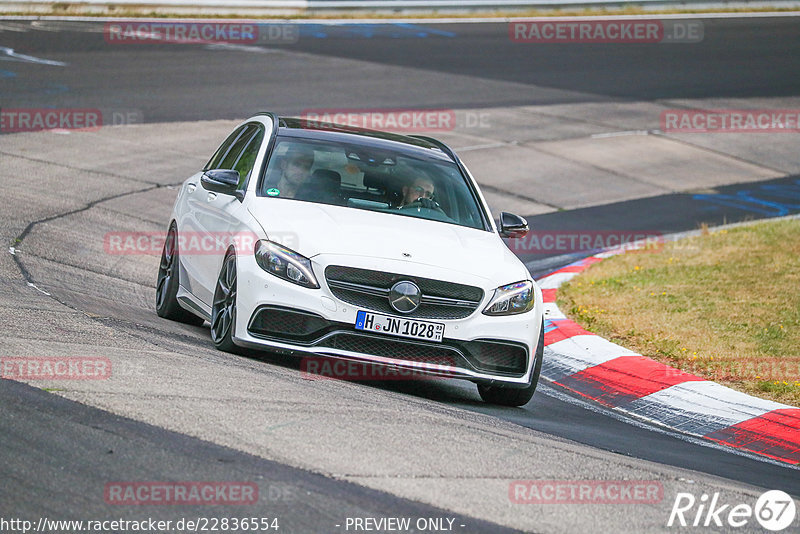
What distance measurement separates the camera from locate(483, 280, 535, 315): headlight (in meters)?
7.59

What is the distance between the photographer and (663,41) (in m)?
32.0

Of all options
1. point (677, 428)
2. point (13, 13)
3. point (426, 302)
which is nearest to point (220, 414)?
point (426, 302)

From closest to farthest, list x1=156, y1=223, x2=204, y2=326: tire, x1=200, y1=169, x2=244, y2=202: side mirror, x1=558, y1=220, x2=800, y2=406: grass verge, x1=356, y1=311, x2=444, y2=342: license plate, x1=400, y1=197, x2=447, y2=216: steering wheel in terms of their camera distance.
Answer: x1=356, y1=311, x2=444, y2=342: license plate
x1=200, y1=169, x2=244, y2=202: side mirror
x1=400, y1=197, x2=447, y2=216: steering wheel
x1=156, y1=223, x2=204, y2=326: tire
x1=558, y1=220, x2=800, y2=406: grass verge

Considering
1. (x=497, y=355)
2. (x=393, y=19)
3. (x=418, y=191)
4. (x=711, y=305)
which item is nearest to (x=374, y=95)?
(x=393, y=19)

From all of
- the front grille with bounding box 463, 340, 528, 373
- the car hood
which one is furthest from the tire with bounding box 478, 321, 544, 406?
the car hood

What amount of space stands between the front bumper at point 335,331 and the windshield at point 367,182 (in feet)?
3.33

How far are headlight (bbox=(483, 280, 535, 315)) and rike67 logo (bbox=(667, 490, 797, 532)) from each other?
2219 mm

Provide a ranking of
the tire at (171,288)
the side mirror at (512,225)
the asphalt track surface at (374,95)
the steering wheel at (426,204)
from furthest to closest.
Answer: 1. the tire at (171,288)
2. the side mirror at (512,225)
3. the steering wheel at (426,204)
4. the asphalt track surface at (374,95)

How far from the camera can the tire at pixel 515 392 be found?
789cm

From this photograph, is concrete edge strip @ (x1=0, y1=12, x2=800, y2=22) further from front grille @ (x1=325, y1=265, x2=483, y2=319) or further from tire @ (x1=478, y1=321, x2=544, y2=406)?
front grille @ (x1=325, y1=265, x2=483, y2=319)

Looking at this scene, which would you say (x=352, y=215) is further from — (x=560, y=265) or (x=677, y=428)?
(x=560, y=265)

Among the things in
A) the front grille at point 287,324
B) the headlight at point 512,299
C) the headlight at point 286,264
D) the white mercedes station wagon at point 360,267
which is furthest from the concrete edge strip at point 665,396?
the headlight at point 286,264

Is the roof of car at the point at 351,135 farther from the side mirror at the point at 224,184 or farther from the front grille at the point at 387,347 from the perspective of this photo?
the front grille at the point at 387,347

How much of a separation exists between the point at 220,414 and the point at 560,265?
862 centimetres
